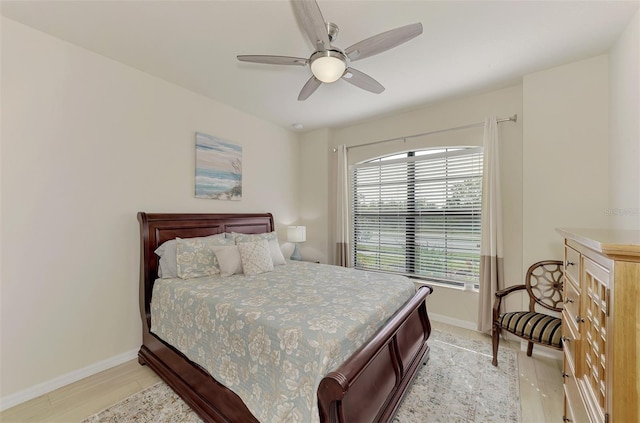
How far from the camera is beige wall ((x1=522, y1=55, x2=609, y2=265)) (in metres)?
2.39

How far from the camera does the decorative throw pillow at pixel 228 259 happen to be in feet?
8.58

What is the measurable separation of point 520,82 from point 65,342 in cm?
496

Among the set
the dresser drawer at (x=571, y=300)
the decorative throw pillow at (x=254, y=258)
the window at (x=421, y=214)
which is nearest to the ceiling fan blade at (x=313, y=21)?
the decorative throw pillow at (x=254, y=258)

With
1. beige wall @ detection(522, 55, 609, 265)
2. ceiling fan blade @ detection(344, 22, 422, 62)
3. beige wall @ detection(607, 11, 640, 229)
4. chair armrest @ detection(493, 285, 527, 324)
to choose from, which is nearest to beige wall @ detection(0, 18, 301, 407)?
ceiling fan blade @ detection(344, 22, 422, 62)

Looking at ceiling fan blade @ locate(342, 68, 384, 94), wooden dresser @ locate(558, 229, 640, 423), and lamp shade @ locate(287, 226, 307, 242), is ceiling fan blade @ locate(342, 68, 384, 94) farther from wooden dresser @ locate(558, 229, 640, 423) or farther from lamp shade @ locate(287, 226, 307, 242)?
lamp shade @ locate(287, 226, 307, 242)

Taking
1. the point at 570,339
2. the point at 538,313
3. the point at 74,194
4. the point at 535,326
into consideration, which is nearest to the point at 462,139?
the point at 538,313

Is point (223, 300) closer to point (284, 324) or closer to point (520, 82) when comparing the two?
point (284, 324)

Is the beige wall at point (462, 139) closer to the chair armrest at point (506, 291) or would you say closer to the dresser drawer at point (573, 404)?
the chair armrest at point (506, 291)

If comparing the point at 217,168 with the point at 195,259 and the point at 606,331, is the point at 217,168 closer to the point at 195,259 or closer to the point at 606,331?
the point at 195,259

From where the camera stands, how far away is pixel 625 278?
2.90 ft

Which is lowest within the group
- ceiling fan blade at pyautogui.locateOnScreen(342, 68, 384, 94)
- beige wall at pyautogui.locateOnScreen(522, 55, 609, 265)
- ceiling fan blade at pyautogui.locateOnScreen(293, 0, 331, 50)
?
beige wall at pyautogui.locateOnScreen(522, 55, 609, 265)

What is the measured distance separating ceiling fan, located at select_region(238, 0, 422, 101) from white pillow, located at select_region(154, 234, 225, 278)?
1837 millimetres

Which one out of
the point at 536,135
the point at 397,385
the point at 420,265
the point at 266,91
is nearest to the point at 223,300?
the point at 397,385

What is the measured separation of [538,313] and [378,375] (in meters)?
1.81
